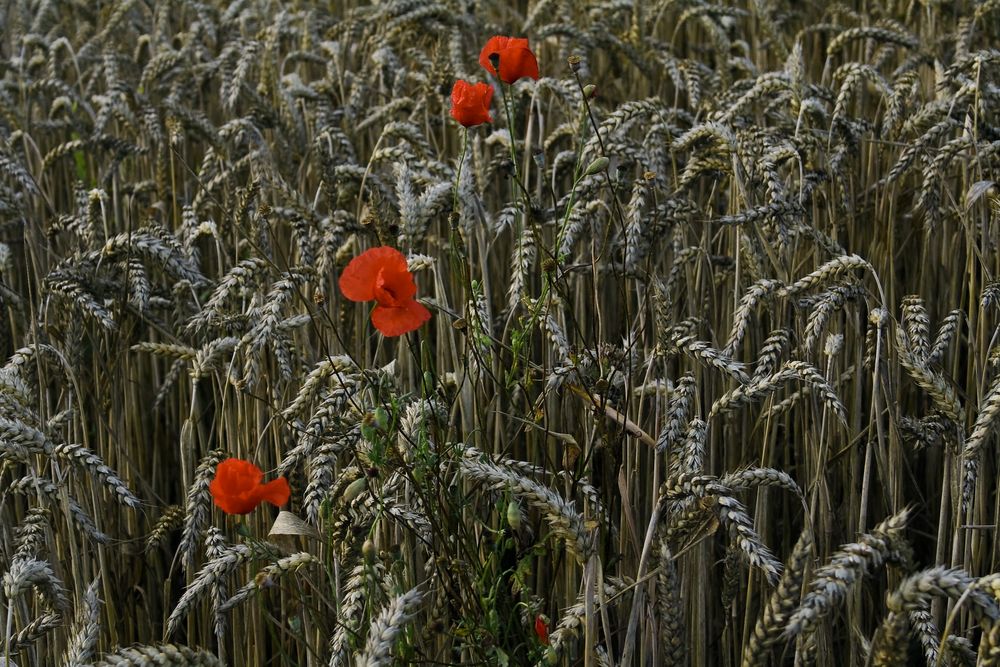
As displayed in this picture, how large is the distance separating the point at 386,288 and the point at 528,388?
1.30ft

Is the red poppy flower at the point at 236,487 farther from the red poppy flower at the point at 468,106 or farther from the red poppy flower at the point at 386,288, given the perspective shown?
the red poppy flower at the point at 468,106

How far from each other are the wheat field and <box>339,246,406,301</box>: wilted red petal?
131mm

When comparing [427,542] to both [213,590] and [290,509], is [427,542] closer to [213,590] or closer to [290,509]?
[213,590]

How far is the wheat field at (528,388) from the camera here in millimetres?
1497

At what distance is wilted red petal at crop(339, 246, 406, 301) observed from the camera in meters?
1.35

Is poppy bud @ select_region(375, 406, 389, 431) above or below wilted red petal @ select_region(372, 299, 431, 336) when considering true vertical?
below

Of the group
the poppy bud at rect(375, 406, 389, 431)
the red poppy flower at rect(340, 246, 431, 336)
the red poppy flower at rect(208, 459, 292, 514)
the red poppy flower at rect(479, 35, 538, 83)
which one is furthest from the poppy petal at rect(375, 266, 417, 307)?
the red poppy flower at rect(479, 35, 538, 83)

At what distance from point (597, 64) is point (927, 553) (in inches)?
80.6

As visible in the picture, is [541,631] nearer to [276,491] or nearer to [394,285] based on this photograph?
[276,491]

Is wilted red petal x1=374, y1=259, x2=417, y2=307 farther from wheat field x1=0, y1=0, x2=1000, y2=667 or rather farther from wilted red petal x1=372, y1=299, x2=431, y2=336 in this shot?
→ wheat field x1=0, y1=0, x2=1000, y2=667

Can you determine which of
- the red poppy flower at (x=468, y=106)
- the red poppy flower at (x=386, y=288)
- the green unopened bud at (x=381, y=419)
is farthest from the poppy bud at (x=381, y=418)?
the red poppy flower at (x=468, y=106)

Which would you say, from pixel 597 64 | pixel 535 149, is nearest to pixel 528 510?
pixel 535 149

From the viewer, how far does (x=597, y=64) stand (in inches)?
151

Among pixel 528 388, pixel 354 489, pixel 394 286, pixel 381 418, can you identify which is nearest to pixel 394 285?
pixel 394 286
